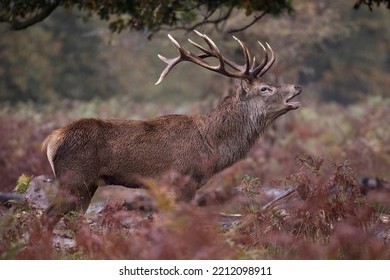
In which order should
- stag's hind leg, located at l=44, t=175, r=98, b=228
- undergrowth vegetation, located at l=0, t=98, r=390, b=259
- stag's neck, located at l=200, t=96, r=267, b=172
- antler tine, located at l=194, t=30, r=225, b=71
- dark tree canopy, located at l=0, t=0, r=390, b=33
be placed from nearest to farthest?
undergrowth vegetation, located at l=0, t=98, r=390, b=259
stag's hind leg, located at l=44, t=175, r=98, b=228
antler tine, located at l=194, t=30, r=225, b=71
stag's neck, located at l=200, t=96, r=267, b=172
dark tree canopy, located at l=0, t=0, r=390, b=33

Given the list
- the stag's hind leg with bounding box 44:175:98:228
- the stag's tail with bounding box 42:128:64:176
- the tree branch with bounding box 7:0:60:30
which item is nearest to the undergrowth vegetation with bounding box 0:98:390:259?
the stag's hind leg with bounding box 44:175:98:228

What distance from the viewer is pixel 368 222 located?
7.75 metres

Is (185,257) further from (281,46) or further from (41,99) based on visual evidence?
(41,99)

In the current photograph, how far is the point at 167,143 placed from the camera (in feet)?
29.8

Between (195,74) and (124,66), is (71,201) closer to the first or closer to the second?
(124,66)

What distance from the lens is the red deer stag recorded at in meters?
8.59

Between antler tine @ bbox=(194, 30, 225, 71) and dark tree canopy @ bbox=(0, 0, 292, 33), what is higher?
antler tine @ bbox=(194, 30, 225, 71)

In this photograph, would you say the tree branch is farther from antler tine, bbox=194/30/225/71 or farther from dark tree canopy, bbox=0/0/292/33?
antler tine, bbox=194/30/225/71

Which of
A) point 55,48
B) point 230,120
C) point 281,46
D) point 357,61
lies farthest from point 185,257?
point 357,61

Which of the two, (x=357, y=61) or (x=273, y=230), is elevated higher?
(x=273, y=230)

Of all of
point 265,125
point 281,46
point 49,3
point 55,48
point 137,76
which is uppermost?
point 49,3

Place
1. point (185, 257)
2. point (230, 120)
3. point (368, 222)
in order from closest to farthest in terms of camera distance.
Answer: point (185, 257), point (368, 222), point (230, 120)

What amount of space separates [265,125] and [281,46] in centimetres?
942

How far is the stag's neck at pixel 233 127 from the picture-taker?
9.43 metres
